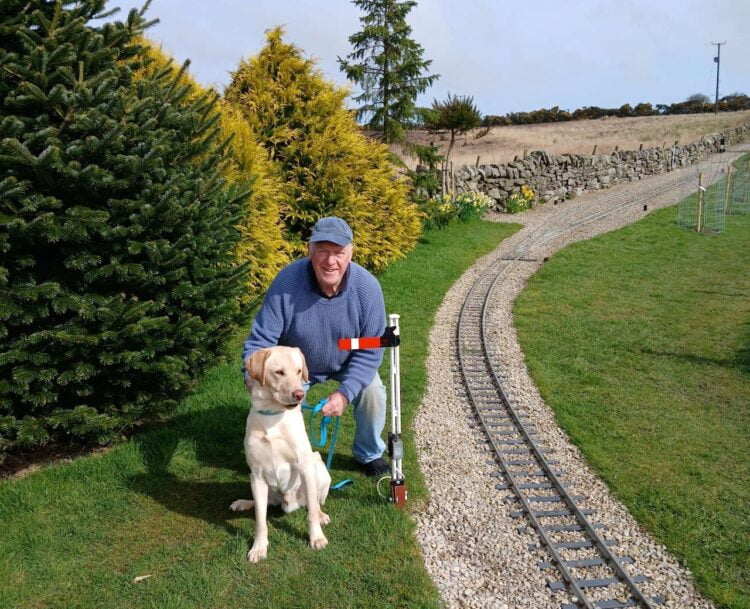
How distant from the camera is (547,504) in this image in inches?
221

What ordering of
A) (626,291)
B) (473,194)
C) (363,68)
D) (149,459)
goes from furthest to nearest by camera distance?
(473,194) → (363,68) → (626,291) → (149,459)

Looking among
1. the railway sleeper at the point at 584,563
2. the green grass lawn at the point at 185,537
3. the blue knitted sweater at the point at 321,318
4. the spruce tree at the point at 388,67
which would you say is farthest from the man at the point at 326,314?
the spruce tree at the point at 388,67

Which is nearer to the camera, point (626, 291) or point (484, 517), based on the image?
point (484, 517)

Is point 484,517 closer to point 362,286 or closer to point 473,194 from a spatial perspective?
point 362,286

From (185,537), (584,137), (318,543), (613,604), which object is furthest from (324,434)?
(584,137)

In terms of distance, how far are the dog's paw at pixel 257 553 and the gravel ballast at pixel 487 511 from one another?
1.26 metres

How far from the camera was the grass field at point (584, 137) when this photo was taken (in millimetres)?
34000

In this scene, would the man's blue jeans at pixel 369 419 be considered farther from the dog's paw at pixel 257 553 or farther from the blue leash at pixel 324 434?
the dog's paw at pixel 257 553

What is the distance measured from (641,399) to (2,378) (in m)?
7.27

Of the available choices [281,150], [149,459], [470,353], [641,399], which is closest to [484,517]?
[149,459]

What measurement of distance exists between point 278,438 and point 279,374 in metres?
0.52

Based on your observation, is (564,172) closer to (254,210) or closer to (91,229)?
(254,210)

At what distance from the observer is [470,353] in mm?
10008

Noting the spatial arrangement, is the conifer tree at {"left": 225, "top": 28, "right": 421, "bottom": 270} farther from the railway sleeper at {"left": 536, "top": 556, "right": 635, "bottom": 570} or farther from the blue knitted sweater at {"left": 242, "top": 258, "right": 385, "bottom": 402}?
the railway sleeper at {"left": 536, "top": 556, "right": 635, "bottom": 570}
